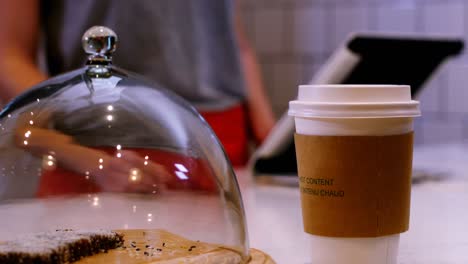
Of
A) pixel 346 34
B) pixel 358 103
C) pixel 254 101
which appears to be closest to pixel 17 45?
A: pixel 254 101

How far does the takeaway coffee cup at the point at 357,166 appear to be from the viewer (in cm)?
66

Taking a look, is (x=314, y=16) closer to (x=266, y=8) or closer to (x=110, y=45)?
(x=266, y=8)

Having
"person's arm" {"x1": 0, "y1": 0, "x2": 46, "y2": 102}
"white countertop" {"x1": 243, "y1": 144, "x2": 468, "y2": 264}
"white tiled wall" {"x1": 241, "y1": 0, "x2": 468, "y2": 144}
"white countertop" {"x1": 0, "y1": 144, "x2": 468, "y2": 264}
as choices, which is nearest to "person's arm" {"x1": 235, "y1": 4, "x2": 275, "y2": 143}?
"white countertop" {"x1": 243, "y1": 144, "x2": 468, "y2": 264}

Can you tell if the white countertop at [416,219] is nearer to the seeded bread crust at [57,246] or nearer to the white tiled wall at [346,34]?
the seeded bread crust at [57,246]

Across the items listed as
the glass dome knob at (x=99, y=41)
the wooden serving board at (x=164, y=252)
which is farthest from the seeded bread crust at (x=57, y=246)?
the glass dome knob at (x=99, y=41)

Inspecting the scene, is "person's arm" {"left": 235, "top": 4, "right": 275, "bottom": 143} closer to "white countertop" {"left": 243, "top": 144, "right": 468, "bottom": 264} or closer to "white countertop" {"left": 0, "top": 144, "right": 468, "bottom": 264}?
"white countertop" {"left": 243, "top": 144, "right": 468, "bottom": 264}

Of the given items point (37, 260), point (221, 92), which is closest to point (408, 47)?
point (221, 92)

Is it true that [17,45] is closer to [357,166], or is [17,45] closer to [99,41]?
[99,41]

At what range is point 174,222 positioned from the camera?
75 centimetres

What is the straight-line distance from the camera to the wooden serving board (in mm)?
667

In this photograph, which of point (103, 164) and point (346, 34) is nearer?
point (103, 164)

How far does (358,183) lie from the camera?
0.66 metres

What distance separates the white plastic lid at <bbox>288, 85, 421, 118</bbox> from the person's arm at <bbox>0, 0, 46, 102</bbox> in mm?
794

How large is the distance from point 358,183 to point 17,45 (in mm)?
934
